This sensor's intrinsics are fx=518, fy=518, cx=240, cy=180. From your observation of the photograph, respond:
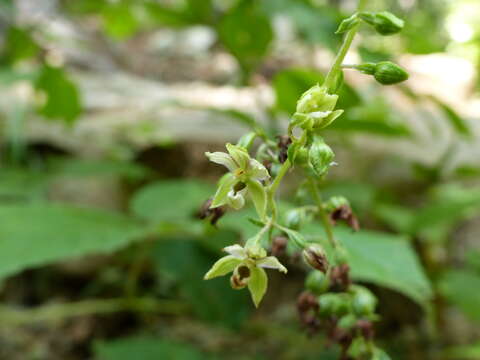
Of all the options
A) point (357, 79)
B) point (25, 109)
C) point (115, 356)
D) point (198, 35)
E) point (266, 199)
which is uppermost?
point (198, 35)

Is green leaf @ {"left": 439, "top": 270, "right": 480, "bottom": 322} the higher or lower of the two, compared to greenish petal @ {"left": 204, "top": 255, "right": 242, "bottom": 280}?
lower

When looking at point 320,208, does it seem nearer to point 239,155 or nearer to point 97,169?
point 239,155

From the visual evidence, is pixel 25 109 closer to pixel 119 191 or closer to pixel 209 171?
pixel 119 191

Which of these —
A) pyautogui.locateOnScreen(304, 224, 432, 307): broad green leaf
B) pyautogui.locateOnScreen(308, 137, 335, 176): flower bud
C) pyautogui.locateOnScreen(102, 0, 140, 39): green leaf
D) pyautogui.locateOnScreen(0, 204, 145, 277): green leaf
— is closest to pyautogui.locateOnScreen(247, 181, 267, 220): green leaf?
pyautogui.locateOnScreen(308, 137, 335, 176): flower bud

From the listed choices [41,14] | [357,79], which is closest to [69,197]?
[41,14]

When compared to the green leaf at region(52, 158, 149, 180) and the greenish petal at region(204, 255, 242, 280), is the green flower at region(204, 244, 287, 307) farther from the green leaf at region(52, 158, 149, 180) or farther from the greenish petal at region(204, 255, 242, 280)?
the green leaf at region(52, 158, 149, 180)

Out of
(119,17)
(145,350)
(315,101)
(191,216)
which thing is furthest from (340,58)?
(119,17)
